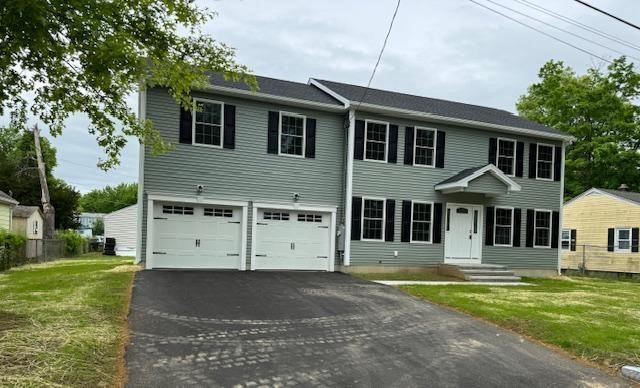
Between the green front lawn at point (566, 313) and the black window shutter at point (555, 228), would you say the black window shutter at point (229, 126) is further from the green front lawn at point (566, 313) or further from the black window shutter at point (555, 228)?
the black window shutter at point (555, 228)

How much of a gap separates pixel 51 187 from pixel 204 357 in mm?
43220

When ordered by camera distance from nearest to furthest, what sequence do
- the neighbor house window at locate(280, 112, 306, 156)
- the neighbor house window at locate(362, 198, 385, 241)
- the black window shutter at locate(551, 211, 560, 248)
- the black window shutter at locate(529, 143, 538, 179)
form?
the neighbor house window at locate(280, 112, 306, 156) → the neighbor house window at locate(362, 198, 385, 241) → the black window shutter at locate(529, 143, 538, 179) → the black window shutter at locate(551, 211, 560, 248)

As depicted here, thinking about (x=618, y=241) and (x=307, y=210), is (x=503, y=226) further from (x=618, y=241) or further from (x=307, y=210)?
(x=618, y=241)

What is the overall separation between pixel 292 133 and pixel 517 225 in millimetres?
8721

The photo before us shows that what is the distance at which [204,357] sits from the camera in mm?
5555

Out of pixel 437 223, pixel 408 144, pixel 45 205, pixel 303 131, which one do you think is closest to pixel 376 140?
pixel 408 144

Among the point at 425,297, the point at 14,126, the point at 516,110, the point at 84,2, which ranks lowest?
the point at 425,297

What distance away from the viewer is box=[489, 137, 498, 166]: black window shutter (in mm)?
16891

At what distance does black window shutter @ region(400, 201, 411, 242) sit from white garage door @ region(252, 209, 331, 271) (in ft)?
7.98

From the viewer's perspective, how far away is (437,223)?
16.0m

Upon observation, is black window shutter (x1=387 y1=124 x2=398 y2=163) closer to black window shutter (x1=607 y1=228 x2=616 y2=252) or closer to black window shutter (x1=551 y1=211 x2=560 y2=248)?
black window shutter (x1=551 y1=211 x2=560 y2=248)

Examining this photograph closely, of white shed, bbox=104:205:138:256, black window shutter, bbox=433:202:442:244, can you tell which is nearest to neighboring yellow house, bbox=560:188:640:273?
black window shutter, bbox=433:202:442:244

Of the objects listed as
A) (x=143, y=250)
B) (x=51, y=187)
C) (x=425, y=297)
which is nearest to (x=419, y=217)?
(x=425, y=297)

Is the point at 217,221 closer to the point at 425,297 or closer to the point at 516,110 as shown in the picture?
the point at 425,297
